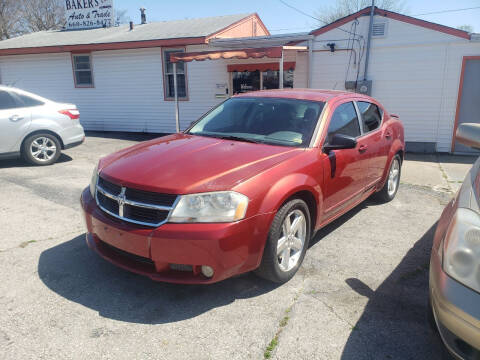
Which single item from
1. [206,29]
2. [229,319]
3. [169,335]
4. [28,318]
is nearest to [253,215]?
[229,319]

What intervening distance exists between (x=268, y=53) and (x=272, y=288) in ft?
22.9

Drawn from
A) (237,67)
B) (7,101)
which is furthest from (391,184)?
(237,67)

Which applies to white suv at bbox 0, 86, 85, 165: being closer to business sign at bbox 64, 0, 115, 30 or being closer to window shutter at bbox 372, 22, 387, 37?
window shutter at bbox 372, 22, 387, 37

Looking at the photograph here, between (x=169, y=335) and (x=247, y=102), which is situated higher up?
(x=247, y=102)

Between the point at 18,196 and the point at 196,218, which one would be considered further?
the point at 18,196

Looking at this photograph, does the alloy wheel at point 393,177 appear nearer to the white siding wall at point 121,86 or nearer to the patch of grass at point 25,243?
the patch of grass at point 25,243

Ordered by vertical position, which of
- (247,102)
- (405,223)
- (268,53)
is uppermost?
(268,53)

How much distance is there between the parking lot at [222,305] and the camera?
2.59 metres

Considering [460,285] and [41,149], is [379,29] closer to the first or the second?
[41,149]

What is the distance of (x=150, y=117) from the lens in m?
13.2

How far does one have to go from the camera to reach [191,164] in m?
3.22

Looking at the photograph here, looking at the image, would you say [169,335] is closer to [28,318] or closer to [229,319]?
[229,319]

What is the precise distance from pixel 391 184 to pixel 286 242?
3.15 m

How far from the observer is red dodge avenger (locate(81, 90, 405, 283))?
2.81 m
